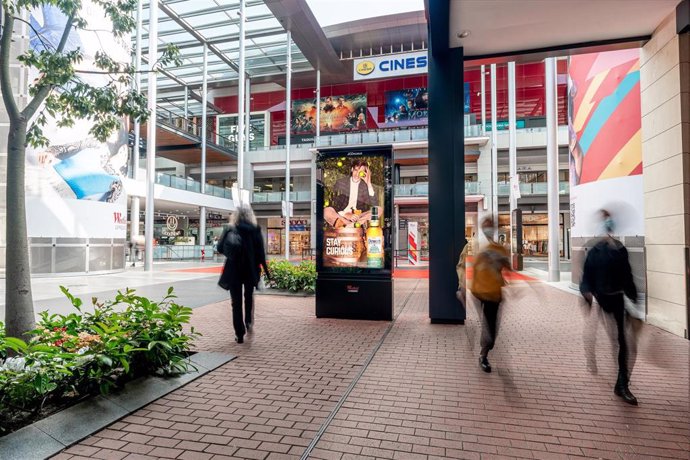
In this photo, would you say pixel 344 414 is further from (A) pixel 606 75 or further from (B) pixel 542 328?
(A) pixel 606 75

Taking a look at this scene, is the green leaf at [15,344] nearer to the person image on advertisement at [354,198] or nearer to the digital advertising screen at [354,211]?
the digital advertising screen at [354,211]

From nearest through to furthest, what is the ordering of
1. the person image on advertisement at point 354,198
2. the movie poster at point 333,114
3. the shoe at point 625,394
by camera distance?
the shoe at point 625,394
the person image on advertisement at point 354,198
the movie poster at point 333,114

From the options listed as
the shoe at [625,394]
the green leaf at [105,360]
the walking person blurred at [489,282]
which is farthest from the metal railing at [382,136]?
the green leaf at [105,360]

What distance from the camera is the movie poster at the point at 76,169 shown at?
13.6 m

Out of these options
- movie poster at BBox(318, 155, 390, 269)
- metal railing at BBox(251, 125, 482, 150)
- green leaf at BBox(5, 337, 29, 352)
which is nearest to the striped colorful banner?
movie poster at BBox(318, 155, 390, 269)

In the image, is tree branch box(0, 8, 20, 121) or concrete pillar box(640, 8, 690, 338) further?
concrete pillar box(640, 8, 690, 338)

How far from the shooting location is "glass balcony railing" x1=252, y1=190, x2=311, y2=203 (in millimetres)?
37062

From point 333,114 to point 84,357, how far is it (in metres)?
36.5

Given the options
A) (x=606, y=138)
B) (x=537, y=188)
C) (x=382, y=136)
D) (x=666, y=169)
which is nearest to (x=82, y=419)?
(x=666, y=169)

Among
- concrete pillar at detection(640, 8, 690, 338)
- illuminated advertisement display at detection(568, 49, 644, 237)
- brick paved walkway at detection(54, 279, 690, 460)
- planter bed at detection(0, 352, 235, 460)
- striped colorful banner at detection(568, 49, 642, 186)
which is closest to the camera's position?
planter bed at detection(0, 352, 235, 460)

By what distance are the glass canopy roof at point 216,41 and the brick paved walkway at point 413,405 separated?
19283mm

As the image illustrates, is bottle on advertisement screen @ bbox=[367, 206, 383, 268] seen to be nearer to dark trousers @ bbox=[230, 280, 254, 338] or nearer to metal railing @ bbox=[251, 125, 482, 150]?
dark trousers @ bbox=[230, 280, 254, 338]

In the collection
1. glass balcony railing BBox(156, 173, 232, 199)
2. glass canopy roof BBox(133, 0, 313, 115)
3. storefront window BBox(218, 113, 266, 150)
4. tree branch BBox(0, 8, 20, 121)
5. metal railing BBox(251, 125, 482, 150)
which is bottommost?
tree branch BBox(0, 8, 20, 121)

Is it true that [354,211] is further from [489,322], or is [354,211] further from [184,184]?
[184,184]
